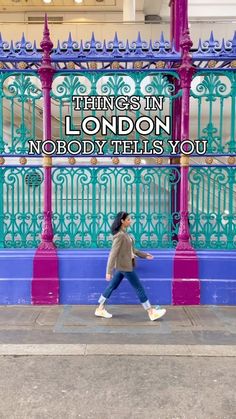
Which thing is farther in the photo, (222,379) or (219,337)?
(219,337)

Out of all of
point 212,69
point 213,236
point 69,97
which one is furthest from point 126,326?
point 212,69

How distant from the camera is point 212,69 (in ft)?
19.3

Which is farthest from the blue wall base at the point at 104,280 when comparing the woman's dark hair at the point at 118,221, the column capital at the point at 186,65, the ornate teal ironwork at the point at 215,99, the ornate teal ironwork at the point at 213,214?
the column capital at the point at 186,65

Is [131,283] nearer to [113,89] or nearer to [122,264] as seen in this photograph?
[122,264]

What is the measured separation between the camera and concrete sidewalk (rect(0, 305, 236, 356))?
14.7ft

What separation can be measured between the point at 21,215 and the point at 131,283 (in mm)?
1860

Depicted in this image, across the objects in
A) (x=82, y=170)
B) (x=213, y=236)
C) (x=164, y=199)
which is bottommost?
(x=213, y=236)

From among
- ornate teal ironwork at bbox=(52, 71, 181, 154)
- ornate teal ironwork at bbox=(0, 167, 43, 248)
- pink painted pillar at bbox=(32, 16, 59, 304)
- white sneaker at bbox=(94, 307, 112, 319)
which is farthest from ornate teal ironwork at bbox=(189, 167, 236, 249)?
ornate teal ironwork at bbox=(0, 167, 43, 248)

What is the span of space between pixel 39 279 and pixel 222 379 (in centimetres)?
295

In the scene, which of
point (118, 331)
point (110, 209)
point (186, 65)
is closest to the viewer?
point (118, 331)

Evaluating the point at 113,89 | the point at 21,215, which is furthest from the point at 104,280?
the point at 113,89

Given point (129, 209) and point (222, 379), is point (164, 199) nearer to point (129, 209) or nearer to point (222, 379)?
point (129, 209)

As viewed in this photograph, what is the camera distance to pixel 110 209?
6230 mm

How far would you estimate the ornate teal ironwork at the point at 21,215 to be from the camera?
6.11 metres
